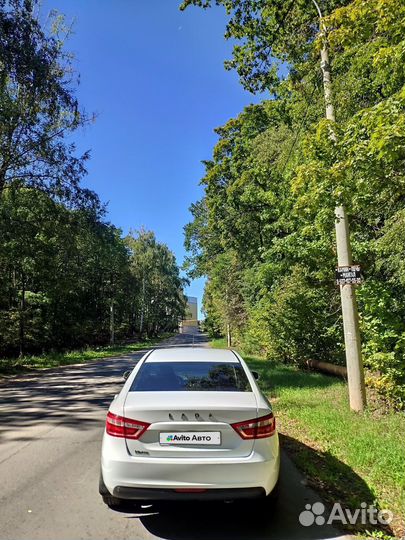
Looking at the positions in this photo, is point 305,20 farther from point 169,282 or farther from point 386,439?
point 169,282

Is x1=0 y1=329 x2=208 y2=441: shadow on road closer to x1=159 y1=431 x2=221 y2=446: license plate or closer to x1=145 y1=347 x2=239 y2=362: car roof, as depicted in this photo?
x1=145 y1=347 x2=239 y2=362: car roof

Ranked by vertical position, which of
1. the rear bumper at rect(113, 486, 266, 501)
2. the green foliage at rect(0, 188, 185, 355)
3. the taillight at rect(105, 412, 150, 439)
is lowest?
the rear bumper at rect(113, 486, 266, 501)

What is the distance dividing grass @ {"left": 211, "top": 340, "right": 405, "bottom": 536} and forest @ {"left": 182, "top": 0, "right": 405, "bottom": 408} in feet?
4.29

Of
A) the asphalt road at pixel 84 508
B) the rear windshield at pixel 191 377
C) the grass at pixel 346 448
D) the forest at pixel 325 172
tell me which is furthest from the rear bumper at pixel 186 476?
the forest at pixel 325 172

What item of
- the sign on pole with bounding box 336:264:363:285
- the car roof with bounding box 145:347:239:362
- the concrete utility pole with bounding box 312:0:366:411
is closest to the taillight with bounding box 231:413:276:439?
the car roof with bounding box 145:347:239:362

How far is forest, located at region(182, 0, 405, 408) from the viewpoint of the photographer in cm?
589

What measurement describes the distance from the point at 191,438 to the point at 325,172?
4.41 meters

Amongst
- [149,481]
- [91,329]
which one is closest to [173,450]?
[149,481]

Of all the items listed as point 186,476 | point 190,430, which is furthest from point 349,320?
point 186,476

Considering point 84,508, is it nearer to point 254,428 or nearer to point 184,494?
point 184,494

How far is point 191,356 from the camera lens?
5.09 meters

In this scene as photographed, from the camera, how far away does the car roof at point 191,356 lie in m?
4.93

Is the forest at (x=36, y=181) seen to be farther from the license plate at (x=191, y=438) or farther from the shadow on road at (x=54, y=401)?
the license plate at (x=191, y=438)

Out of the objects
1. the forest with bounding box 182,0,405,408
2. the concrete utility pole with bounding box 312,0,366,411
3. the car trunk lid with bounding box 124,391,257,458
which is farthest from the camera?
the concrete utility pole with bounding box 312,0,366,411
